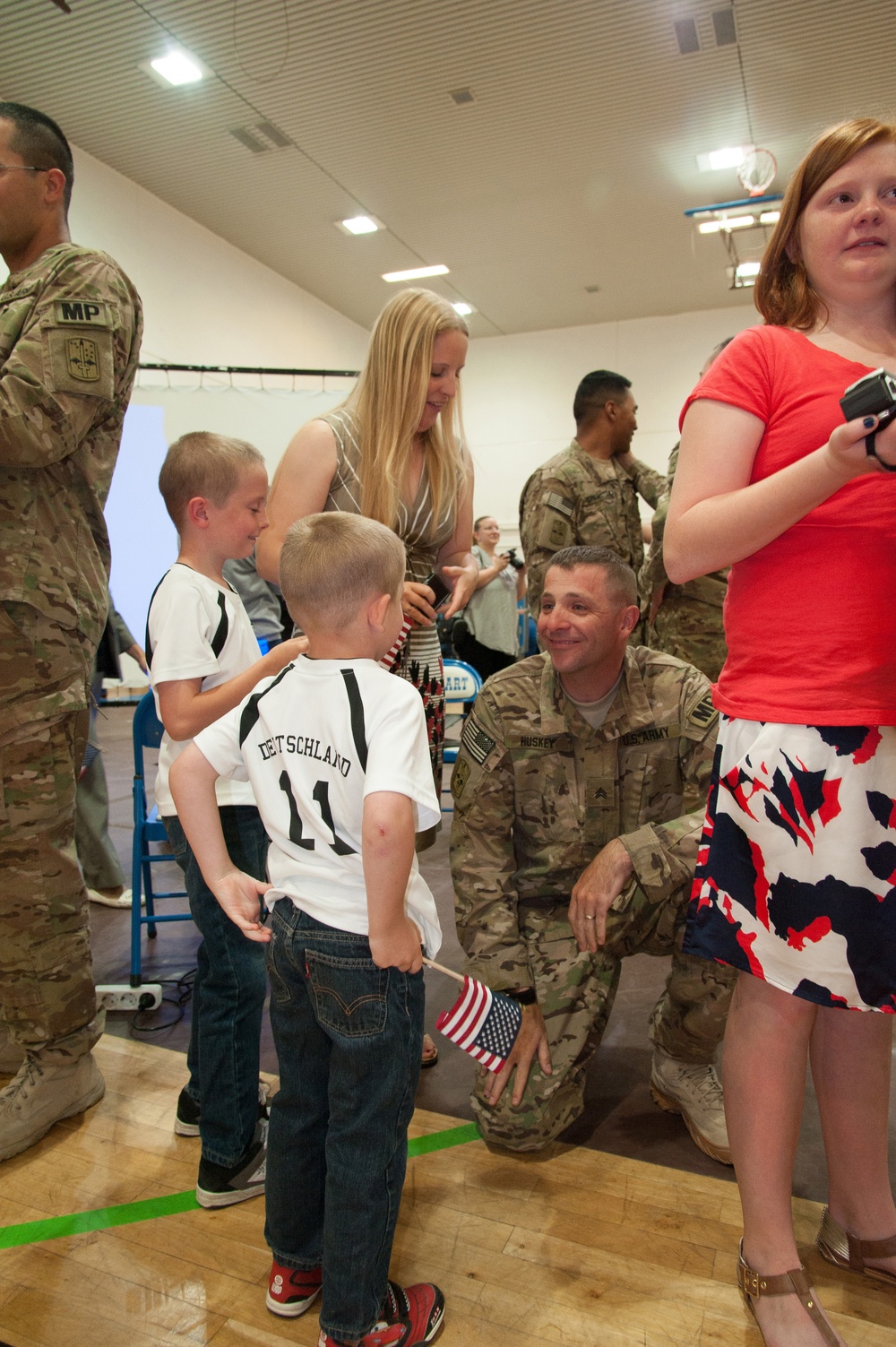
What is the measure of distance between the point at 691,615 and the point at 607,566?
1451 mm

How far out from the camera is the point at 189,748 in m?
1.24

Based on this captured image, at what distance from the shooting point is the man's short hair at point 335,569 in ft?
3.86

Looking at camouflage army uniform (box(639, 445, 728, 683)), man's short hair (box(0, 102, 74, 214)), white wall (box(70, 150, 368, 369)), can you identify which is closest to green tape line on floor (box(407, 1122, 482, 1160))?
camouflage army uniform (box(639, 445, 728, 683))

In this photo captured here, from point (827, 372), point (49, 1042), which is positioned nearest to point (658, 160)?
point (827, 372)

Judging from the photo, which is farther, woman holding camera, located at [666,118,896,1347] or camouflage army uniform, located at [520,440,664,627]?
camouflage army uniform, located at [520,440,664,627]

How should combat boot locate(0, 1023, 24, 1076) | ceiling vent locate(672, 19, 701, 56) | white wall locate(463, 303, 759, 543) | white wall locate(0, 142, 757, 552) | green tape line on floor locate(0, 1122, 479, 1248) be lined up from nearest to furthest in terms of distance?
green tape line on floor locate(0, 1122, 479, 1248) < combat boot locate(0, 1023, 24, 1076) < ceiling vent locate(672, 19, 701, 56) < white wall locate(0, 142, 757, 552) < white wall locate(463, 303, 759, 543)

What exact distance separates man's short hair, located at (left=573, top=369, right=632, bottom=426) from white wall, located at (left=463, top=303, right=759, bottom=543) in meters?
8.24

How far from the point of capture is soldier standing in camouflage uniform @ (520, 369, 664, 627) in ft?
11.0

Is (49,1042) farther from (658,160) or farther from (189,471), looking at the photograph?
(658,160)

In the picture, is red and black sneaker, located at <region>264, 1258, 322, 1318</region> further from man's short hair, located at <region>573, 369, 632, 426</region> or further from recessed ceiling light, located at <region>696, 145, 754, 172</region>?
recessed ceiling light, located at <region>696, 145, 754, 172</region>

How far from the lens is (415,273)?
10.1m

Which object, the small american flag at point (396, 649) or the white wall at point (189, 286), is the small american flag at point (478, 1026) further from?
the white wall at point (189, 286)

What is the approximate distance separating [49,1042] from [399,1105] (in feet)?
3.14

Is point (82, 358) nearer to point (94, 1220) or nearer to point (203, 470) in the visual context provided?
point (203, 470)
